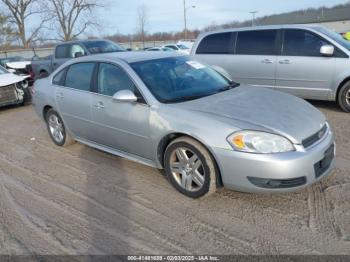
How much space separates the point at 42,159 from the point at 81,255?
Result: 278 centimetres

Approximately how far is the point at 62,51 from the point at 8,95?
110 inches

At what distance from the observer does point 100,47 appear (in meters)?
11.1

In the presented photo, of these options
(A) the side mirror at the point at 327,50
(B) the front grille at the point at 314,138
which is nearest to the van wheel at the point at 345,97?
(A) the side mirror at the point at 327,50

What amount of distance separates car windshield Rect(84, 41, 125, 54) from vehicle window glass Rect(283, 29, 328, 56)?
5.49 meters

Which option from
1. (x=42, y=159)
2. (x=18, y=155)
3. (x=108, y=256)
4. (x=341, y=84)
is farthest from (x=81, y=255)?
(x=341, y=84)

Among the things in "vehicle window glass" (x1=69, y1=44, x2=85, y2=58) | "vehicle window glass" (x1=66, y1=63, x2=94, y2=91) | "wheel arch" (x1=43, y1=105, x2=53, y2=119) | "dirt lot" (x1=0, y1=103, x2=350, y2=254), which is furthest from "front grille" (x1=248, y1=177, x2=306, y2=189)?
"vehicle window glass" (x1=69, y1=44, x2=85, y2=58)

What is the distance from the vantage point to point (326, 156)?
3.42 meters

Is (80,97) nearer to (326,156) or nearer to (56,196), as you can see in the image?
(56,196)

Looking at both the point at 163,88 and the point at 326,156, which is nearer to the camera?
the point at 326,156

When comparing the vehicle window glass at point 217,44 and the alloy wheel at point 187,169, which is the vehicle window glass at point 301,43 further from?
the alloy wheel at point 187,169

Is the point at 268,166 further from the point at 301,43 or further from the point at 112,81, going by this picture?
the point at 301,43

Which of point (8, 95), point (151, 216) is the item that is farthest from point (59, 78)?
point (8, 95)

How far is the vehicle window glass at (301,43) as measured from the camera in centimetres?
678

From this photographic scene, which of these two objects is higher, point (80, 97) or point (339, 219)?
point (80, 97)
